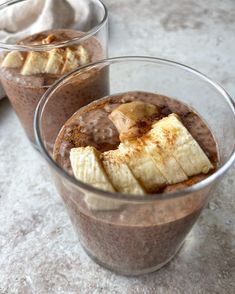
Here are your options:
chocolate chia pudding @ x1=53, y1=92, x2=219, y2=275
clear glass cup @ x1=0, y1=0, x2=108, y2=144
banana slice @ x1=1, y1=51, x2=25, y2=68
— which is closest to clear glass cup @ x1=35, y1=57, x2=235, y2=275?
chocolate chia pudding @ x1=53, y1=92, x2=219, y2=275

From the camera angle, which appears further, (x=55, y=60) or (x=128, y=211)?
(x=55, y=60)

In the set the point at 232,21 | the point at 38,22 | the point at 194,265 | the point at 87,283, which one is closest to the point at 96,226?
the point at 87,283

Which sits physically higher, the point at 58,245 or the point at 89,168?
the point at 89,168

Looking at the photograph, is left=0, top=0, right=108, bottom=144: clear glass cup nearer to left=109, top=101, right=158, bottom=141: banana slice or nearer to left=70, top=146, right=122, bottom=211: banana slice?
left=109, top=101, right=158, bottom=141: banana slice

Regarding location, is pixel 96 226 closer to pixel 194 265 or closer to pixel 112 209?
pixel 112 209

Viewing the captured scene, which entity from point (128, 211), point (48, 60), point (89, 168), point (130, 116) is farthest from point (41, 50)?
point (128, 211)

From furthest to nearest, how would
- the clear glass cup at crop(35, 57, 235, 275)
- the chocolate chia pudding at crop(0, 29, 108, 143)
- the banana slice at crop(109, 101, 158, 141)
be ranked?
the chocolate chia pudding at crop(0, 29, 108, 143)
the banana slice at crop(109, 101, 158, 141)
the clear glass cup at crop(35, 57, 235, 275)

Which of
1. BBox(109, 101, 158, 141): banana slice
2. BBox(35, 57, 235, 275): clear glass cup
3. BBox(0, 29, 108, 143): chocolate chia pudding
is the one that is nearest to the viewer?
BBox(35, 57, 235, 275): clear glass cup

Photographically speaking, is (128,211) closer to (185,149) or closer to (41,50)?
(185,149)

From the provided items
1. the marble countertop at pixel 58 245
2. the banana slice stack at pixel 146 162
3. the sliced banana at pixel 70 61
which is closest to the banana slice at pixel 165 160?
the banana slice stack at pixel 146 162
